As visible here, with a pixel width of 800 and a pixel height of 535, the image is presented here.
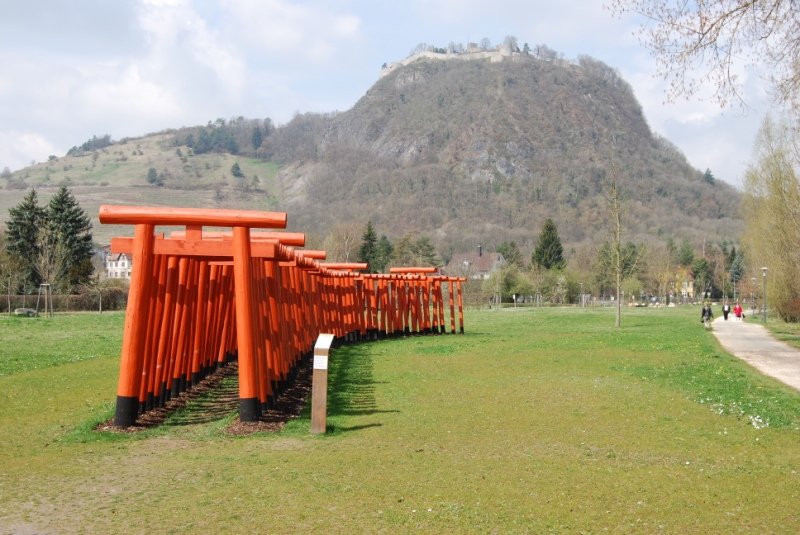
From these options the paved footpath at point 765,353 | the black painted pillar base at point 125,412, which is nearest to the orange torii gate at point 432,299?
the paved footpath at point 765,353

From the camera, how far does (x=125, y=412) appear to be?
33.5 ft

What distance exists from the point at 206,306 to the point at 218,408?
3633 millimetres

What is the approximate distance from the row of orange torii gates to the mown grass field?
75cm

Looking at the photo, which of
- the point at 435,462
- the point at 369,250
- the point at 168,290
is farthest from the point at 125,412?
the point at 369,250

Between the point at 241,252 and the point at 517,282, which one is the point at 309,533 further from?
the point at 517,282

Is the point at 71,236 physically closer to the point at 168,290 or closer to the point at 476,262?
the point at 168,290

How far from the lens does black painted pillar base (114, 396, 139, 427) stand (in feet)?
33.4

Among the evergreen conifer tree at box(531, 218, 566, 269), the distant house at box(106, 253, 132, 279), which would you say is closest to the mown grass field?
the evergreen conifer tree at box(531, 218, 566, 269)

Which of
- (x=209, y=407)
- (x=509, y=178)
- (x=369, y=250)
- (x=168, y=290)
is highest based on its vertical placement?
(x=509, y=178)

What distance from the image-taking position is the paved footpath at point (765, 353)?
60.1ft

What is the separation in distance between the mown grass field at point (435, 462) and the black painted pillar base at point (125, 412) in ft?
1.17

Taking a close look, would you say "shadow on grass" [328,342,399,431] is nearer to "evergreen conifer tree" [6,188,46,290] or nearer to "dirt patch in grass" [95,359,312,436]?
"dirt patch in grass" [95,359,312,436]

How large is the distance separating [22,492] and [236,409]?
5252mm

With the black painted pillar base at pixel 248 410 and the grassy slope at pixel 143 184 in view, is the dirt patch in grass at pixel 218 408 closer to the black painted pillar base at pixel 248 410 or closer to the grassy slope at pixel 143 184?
the black painted pillar base at pixel 248 410
